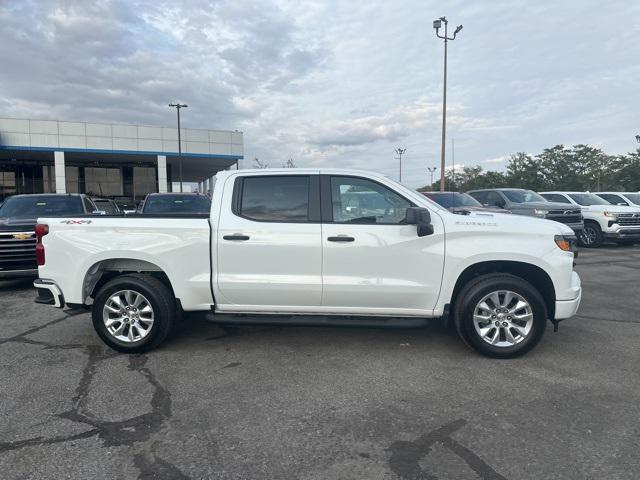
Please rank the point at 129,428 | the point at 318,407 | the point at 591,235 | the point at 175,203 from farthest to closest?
1. the point at 591,235
2. the point at 175,203
3. the point at 318,407
4. the point at 129,428

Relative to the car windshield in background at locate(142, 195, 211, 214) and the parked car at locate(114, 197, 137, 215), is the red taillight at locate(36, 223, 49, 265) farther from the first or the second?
the car windshield in background at locate(142, 195, 211, 214)

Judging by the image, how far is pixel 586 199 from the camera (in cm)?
1557

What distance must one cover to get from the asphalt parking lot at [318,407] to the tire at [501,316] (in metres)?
0.17

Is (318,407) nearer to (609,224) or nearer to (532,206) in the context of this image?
(532,206)

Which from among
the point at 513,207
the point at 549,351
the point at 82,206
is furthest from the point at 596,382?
the point at 513,207

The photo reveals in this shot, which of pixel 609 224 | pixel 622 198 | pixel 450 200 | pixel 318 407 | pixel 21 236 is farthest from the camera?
pixel 622 198

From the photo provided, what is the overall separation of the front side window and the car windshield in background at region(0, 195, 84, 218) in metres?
7.29

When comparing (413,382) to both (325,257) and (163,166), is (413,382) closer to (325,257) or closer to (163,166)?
(325,257)

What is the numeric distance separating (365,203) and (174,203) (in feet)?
25.2

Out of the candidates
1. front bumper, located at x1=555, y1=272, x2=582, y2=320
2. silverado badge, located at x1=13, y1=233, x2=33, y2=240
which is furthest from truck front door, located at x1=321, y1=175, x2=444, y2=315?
silverado badge, located at x1=13, y1=233, x2=33, y2=240

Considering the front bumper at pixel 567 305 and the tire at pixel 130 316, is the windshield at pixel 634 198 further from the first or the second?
the tire at pixel 130 316

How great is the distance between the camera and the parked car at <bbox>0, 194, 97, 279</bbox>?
7.83 m

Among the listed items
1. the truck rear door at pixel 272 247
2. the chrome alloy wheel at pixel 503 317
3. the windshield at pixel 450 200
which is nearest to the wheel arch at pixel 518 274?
the chrome alloy wheel at pixel 503 317

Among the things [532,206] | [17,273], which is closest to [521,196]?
[532,206]
